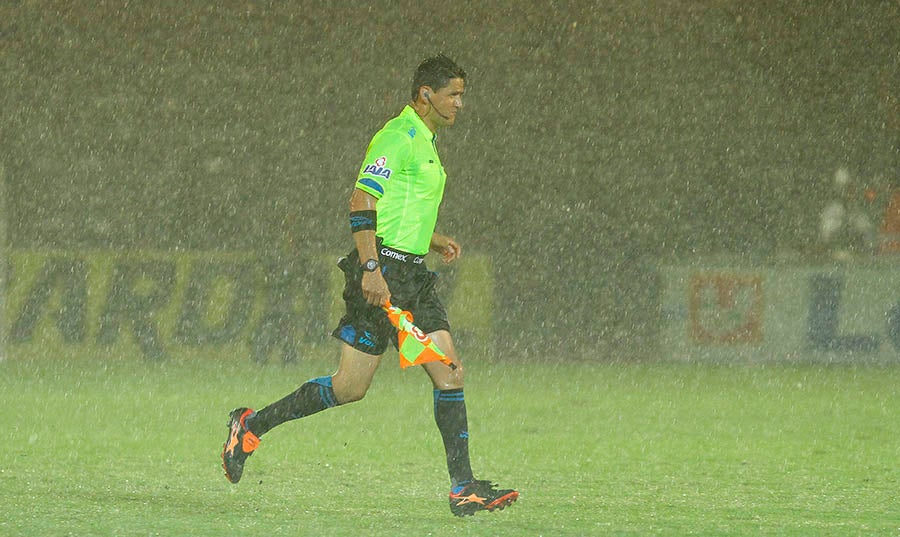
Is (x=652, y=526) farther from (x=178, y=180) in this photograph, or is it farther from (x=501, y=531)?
(x=178, y=180)

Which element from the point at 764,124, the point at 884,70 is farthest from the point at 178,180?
the point at 884,70

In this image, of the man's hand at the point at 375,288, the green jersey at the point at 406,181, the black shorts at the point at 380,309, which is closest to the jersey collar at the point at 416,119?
the green jersey at the point at 406,181

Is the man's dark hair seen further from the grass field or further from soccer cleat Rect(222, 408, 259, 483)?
the grass field

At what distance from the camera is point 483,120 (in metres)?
20.0

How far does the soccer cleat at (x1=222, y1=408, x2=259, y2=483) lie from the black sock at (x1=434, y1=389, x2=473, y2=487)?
2.68 ft

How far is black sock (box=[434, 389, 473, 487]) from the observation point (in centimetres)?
568

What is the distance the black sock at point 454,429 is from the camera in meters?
5.68

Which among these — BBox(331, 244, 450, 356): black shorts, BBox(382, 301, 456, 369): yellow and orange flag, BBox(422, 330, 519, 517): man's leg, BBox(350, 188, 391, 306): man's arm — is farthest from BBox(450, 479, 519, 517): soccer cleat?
BBox(350, 188, 391, 306): man's arm

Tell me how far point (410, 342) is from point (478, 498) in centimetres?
65

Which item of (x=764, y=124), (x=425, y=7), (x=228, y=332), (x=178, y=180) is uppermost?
(x=425, y=7)

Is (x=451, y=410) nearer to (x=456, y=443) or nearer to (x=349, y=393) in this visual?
(x=456, y=443)

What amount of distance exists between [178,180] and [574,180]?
555 centimetres

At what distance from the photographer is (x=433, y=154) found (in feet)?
18.6

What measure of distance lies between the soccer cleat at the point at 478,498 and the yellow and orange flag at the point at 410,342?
0.52 m
